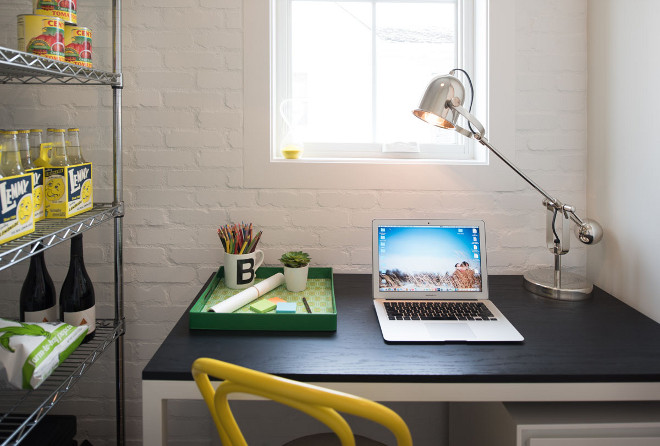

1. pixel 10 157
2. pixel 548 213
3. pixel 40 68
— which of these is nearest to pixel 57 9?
pixel 40 68

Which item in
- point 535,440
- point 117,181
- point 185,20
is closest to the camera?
point 535,440

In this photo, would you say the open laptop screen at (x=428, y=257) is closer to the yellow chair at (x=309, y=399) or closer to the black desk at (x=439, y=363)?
the black desk at (x=439, y=363)

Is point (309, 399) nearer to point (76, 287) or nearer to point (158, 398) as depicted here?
point (158, 398)

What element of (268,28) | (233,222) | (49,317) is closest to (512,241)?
(233,222)

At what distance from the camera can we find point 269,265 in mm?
1911

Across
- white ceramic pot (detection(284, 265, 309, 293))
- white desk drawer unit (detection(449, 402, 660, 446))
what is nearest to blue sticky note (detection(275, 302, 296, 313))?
white ceramic pot (detection(284, 265, 309, 293))

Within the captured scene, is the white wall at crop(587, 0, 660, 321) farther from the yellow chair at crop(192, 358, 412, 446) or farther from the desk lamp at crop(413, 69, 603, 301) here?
the yellow chair at crop(192, 358, 412, 446)

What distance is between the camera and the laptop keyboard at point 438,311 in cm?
146

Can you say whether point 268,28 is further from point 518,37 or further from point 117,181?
Answer: point 518,37

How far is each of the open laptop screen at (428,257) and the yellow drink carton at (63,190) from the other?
82 cm

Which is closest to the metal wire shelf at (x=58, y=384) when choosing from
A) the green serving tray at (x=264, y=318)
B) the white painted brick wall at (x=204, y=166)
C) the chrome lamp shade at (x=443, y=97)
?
the white painted brick wall at (x=204, y=166)

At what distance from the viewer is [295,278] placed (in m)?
1.66

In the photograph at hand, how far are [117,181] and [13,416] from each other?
28.2 inches

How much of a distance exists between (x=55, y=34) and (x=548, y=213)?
56.4 inches
